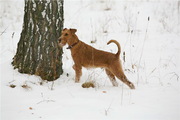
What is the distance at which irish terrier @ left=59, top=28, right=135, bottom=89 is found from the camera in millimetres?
3807

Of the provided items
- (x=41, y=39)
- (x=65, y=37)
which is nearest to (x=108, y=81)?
(x=65, y=37)

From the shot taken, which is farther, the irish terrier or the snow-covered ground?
the irish terrier

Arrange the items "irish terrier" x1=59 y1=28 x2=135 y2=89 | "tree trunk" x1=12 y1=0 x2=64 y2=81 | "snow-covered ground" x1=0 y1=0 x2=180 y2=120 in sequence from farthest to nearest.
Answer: "irish terrier" x1=59 y1=28 x2=135 y2=89 → "tree trunk" x1=12 y1=0 x2=64 y2=81 → "snow-covered ground" x1=0 y1=0 x2=180 y2=120

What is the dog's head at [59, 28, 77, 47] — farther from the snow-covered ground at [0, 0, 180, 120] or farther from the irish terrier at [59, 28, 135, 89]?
the snow-covered ground at [0, 0, 180, 120]

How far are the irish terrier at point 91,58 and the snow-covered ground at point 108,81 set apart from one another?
21cm

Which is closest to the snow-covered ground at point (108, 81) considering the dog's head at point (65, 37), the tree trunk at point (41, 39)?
the tree trunk at point (41, 39)

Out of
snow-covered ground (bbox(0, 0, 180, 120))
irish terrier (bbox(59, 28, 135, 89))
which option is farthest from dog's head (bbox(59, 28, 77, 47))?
snow-covered ground (bbox(0, 0, 180, 120))

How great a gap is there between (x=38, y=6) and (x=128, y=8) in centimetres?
517

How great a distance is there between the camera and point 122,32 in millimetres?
6410

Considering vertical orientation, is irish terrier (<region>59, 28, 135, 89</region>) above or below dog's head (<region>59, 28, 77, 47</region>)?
below

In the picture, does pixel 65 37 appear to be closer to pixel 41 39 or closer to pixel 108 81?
pixel 41 39

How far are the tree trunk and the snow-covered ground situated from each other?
195 millimetres

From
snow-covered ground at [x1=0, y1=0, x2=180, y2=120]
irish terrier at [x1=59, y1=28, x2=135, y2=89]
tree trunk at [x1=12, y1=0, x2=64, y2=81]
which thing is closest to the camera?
snow-covered ground at [x1=0, y1=0, x2=180, y2=120]

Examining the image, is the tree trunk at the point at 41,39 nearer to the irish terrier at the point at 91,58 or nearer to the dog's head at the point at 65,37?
the dog's head at the point at 65,37
